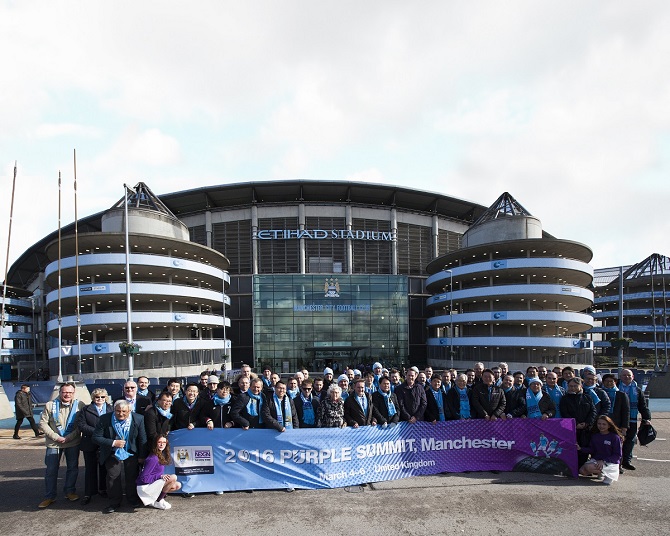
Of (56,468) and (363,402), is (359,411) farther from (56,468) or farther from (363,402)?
(56,468)

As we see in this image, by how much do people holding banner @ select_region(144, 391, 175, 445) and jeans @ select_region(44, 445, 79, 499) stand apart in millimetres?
1323

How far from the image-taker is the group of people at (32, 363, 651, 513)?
21.3ft

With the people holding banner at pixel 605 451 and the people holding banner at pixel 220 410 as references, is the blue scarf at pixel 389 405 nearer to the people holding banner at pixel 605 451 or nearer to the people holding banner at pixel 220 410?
the people holding banner at pixel 220 410

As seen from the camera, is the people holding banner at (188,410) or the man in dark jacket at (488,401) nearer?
the people holding banner at (188,410)

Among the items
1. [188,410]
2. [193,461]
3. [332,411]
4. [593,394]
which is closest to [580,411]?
[593,394]

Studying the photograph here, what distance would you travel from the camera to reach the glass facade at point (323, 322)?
48.0 meters

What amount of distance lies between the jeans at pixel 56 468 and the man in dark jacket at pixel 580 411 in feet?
31.9

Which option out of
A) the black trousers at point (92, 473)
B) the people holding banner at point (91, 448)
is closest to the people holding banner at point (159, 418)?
the people holding banner at point (91, 448)

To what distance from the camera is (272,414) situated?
768 centimetres

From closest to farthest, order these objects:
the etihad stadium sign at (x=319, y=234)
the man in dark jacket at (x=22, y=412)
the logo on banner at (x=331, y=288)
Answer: the man in dark jacket at (x=22, y=412), the logo on banner at (x=331, y=288), the etihad stadium sign at (x=319, y=234)

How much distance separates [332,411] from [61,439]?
15.7 feet

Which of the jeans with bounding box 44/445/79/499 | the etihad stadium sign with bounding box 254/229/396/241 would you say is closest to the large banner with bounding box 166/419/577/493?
the jeans with bounding box 44/445/79/499

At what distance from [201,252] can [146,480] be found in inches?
1462

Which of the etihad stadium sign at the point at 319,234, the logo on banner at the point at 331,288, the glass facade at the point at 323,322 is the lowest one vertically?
the glass facade at the point at 323,322
